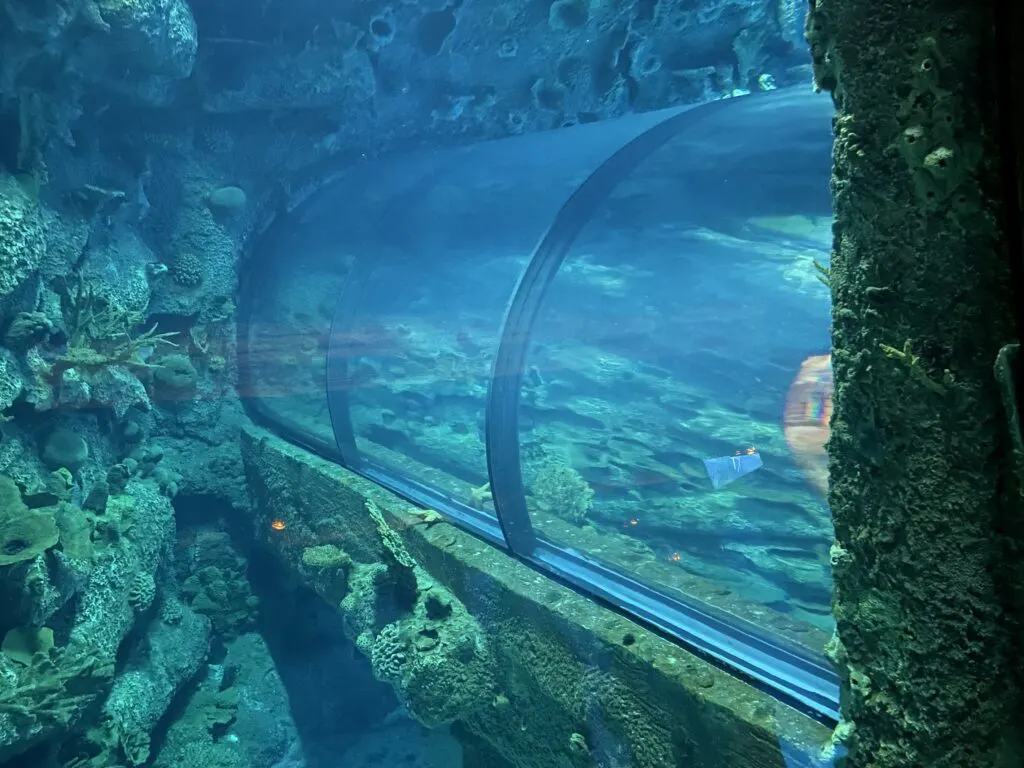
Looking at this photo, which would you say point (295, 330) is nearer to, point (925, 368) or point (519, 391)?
point (519, 391)

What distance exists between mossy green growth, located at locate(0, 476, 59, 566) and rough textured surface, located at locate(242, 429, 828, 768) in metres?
2.23

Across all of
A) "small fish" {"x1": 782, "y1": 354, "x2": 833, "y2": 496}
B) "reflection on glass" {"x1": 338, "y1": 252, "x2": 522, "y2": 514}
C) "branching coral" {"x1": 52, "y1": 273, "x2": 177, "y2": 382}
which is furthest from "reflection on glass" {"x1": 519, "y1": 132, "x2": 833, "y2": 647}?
"branching coral" {"x1": 52, "y1": 273, "x2": 177, "y2": 382}

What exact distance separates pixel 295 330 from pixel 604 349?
12.5 feet

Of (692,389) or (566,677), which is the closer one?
(566,677)

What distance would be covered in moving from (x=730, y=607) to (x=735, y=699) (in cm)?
90

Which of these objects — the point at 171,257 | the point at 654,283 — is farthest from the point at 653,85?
the point at 171,257

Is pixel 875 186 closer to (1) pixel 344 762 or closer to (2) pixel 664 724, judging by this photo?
(2) pixel 664 724

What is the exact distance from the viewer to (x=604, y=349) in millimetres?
6508

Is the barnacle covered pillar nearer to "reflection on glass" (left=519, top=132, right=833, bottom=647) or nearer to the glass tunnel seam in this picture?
the glass tunnel seam

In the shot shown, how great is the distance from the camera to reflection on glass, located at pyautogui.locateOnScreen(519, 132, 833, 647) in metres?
5.70

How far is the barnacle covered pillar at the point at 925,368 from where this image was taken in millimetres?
1461

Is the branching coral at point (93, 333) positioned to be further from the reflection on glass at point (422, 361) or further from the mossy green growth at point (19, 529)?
the reflection on glass at point (422, 361)

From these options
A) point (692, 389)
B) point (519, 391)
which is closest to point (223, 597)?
point (519, 391)

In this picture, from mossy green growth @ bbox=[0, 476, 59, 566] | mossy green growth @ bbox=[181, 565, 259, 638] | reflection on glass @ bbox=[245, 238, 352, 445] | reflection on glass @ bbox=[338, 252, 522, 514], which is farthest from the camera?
mossy green growth @ bbox=[181, 565, 259, 638]
